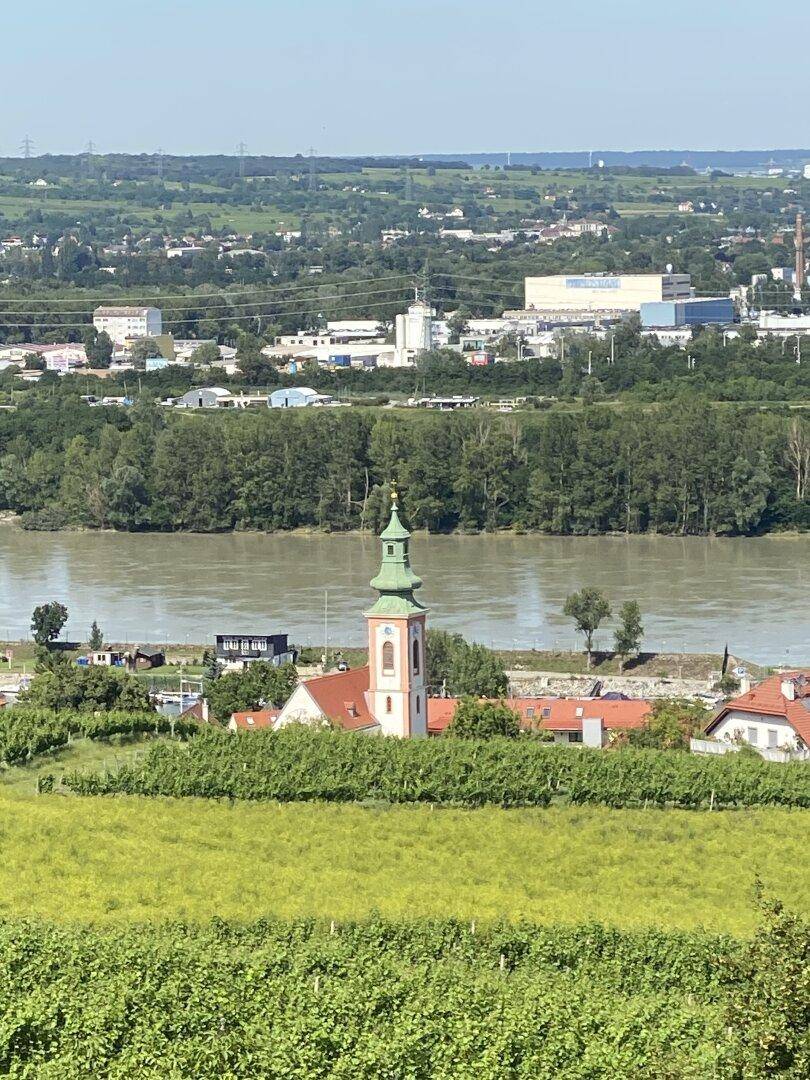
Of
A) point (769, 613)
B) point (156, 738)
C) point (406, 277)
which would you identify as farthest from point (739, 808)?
point (406, 277)

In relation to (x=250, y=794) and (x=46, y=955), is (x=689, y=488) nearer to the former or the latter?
(x=250, y=794)

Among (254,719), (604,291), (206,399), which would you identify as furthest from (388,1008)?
(604,291)

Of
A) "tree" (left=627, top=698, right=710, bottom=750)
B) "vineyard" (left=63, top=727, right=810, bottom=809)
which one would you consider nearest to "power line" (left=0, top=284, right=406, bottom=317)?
"tree" (left=627, top=698, right=710, bottom=750)

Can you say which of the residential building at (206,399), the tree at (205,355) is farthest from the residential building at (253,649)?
the tree at (205,355)

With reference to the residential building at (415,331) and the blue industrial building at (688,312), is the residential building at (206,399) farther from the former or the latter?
the blue industrial building at (688,312)

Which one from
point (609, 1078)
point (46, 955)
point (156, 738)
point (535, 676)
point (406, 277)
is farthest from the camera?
point (406, 277)

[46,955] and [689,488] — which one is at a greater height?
[46,955]

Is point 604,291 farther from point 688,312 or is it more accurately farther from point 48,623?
point 48,623
